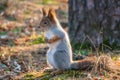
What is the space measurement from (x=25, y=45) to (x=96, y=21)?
1493mm

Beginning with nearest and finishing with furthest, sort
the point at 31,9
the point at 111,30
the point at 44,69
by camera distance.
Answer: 1. the point at 44,69
2. the point at 111,30
3. the point at 31,9

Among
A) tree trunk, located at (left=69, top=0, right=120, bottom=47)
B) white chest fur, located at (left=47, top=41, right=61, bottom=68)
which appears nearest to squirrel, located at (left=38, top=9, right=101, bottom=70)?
white chest fur, located at (left=47, top=41, right=61, bottom=68)

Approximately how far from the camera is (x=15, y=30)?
31.5 ft

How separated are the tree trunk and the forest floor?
20.1 inches

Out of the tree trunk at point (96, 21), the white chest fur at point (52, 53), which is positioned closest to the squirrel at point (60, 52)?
the white chest fur at point (52, 53)

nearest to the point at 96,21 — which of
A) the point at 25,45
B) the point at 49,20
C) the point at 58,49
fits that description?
the point at 25,45

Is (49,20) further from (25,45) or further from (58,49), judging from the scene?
(25,45)

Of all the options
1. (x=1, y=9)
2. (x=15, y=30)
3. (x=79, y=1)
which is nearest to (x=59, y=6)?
(x=1, y=9)

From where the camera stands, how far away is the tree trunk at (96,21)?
24.3 ft

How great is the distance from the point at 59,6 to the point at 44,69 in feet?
19.9

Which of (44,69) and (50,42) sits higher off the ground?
(50,42)

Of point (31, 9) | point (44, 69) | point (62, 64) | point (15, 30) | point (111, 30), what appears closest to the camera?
point (62, 64)

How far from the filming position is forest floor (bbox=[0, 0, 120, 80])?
583 centimetres

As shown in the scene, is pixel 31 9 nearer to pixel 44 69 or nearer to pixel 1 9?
pixel 1 9
